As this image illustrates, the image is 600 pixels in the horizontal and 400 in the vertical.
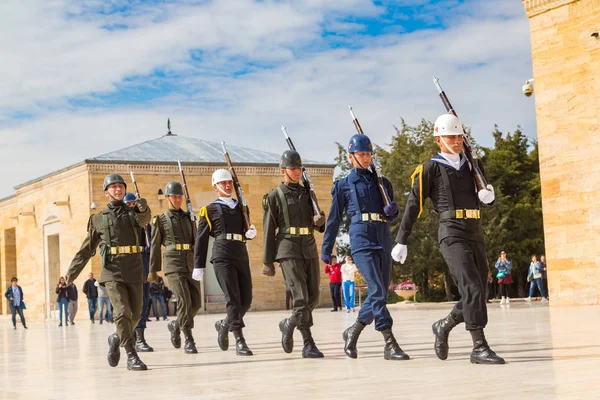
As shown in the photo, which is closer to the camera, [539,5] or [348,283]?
[539,5]

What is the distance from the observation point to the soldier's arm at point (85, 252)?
1084 centimetres

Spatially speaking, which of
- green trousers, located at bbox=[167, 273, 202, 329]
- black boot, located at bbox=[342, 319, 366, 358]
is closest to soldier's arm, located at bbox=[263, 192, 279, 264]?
black boot, located at bbox=[342, 319, 366, 358]

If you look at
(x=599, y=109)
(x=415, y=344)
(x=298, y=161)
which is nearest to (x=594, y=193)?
(x=599, y=109)

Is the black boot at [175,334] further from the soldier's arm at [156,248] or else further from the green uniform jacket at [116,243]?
the green uniform jacket at [116,243]

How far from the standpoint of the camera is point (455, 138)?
940 cm

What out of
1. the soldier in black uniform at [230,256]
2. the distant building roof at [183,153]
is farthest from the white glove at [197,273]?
the distant building roof at [183,153]

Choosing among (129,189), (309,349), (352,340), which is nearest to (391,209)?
(352,340)

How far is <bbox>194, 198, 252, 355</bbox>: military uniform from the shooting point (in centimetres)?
1173

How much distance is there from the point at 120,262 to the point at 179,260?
2433 mm

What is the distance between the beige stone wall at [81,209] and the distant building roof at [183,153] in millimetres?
594

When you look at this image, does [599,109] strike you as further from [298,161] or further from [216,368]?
[216,368]

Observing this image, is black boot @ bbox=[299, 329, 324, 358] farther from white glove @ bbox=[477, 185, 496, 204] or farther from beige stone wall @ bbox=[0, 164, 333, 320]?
beige stone wall @ bbox=[0, 164, 333, 320]

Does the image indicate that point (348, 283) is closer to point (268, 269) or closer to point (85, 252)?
point (268, 269)

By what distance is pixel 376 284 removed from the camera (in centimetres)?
1002
